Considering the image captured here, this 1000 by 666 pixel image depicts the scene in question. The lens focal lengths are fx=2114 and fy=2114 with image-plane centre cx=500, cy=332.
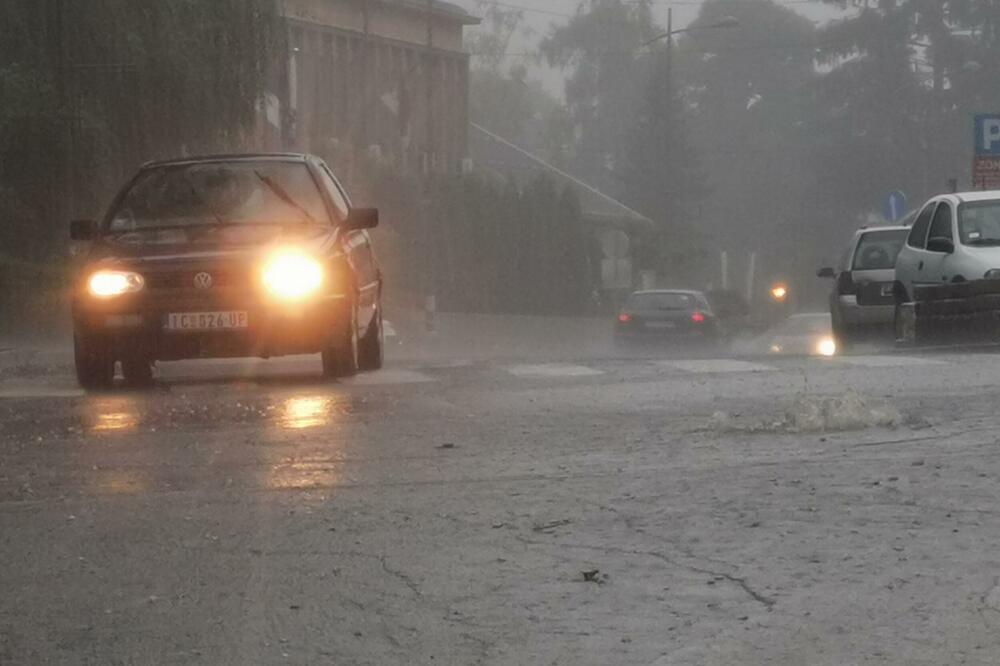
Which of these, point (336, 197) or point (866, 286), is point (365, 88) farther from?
point (336, 197)

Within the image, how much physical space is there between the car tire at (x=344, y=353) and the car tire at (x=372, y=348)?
3.77ft

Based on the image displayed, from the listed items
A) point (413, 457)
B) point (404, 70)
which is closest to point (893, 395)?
point (413, 457)

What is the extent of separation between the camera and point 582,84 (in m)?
132

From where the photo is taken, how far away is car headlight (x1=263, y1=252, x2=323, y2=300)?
14625 mm

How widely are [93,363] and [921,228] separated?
11.1m

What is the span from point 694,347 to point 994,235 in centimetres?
1621

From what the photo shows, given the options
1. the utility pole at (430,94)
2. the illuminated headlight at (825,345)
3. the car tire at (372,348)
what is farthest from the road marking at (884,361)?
the utility pole at (430,94)

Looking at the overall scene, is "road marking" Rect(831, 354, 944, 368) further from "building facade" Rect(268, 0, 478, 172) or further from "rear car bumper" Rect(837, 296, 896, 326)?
"building facade" Rect(268, 0, 478, 172)

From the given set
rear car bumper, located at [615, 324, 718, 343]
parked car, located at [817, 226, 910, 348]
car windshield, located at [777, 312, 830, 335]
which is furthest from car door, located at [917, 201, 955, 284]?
car windshield, located at [777, 312, 830, 335]

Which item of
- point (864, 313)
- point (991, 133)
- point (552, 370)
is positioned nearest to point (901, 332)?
point (864, 313)

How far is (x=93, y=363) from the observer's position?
1512 centimetres

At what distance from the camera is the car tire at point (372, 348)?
16.8 m

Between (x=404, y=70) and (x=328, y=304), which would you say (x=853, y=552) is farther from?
(x=404, y=70)

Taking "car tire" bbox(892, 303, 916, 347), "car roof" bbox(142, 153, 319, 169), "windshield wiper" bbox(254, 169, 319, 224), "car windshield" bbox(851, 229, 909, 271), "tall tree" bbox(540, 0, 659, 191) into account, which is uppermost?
"tall tree" bbox(540, 0, 659, 191)
